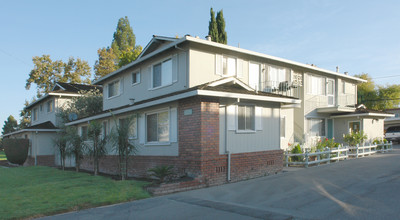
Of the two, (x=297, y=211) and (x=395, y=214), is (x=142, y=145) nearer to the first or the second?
(x=297, y=211)

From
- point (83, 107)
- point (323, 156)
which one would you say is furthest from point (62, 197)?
point (83, 107)

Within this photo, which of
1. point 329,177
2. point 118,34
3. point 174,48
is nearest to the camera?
point 329,177

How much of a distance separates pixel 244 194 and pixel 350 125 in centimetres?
1815

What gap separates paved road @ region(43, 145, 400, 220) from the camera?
7.29 meters

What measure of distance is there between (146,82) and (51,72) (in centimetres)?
2872

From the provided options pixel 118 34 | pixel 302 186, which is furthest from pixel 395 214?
pixel 118 34

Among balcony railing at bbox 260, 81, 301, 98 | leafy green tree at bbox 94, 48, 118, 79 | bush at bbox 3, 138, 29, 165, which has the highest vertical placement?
leafy green tree at bbox 94, 48, 118, 79

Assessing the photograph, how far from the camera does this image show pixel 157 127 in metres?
14.1

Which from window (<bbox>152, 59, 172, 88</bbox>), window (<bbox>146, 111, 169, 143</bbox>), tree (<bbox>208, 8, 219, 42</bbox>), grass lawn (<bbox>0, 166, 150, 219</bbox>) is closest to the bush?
window (<bbox>152, 59, 172, 88</bbox>)

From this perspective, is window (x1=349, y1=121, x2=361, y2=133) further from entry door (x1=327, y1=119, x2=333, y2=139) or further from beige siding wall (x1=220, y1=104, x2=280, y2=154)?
beige siding wall (x1=220, y1=104, x2=280, y2=154)

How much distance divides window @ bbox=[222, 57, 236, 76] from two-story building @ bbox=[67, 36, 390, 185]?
50mm

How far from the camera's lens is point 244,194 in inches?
388

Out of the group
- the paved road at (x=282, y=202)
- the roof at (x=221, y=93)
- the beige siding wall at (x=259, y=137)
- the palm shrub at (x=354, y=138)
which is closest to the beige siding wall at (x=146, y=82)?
the roof at (x=221, y=93)

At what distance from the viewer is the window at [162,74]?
1543 cm
